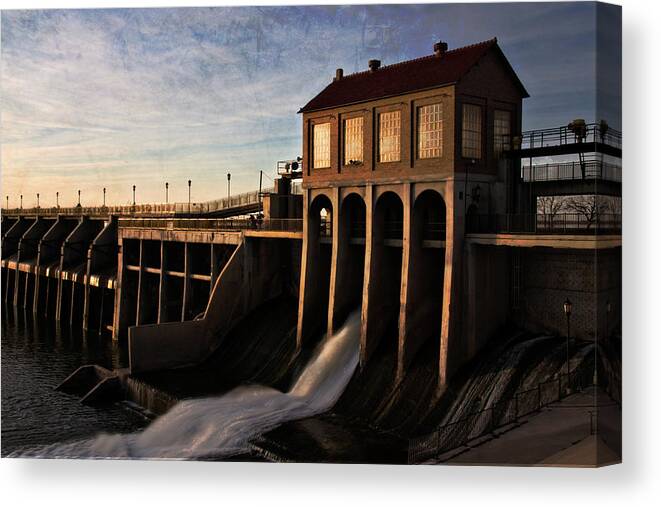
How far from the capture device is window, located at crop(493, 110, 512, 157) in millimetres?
29734

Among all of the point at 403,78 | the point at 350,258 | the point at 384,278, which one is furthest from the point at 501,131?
the point at 350,258

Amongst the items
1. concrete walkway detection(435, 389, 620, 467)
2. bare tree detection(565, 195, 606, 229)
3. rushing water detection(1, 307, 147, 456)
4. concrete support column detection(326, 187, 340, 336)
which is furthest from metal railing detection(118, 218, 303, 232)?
concrete walkway detection(435, 389, 620, 467)

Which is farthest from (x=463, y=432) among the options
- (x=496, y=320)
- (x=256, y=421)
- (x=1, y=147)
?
(x=1, y=147)

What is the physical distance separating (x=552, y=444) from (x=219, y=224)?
28669 millimetres

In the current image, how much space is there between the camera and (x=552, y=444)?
2195 centimetres

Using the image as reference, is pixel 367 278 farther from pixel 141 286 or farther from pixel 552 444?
pixel 141 286

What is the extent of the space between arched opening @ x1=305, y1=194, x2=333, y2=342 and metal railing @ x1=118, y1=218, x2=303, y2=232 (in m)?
1.82

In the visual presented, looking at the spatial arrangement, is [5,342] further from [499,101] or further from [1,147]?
[499,101]

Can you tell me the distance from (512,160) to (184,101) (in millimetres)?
14008

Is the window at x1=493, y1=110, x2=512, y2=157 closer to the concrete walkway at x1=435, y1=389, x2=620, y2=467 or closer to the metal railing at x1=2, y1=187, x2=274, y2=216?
the concrete walkway at x1=435, y1=389, x2=620, y2=467

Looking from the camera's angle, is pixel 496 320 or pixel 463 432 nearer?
pixel 463 432

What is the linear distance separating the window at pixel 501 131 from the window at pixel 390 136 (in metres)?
3.86

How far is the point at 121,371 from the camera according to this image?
3788 centimetres

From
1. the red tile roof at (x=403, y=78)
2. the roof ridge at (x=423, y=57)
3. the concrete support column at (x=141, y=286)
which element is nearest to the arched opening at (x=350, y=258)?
the red tile roof at (x=403, y=78)
